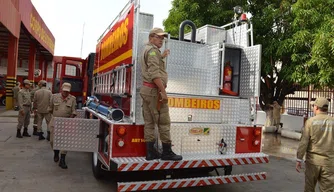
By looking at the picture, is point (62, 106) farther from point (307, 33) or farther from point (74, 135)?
point (307, 33)

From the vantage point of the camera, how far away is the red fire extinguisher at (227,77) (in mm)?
5691

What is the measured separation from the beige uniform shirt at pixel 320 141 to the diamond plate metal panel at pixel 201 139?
1.23 meters

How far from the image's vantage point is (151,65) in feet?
13.6

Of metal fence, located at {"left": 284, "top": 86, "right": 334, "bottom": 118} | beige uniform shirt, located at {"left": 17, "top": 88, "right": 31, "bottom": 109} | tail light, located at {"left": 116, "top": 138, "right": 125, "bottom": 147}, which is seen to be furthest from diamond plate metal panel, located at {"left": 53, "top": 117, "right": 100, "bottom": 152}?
metal fence, located at {"left": 284, "top": 86, "right": 334, "bottom": 118}

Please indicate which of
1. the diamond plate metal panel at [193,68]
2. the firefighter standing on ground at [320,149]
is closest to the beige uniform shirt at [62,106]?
the diamond plate metal panel at [193,68]

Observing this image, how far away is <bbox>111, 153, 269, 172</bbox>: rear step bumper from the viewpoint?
13.3 ft

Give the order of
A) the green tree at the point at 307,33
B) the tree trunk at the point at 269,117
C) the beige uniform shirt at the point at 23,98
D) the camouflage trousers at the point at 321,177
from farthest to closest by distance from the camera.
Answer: the tree trunk at the point at 269,117 → the green tree at the point at 307,33 → the beige uniform shirt at the point at 23,98 → the camouflage trousers at the point at 321,177

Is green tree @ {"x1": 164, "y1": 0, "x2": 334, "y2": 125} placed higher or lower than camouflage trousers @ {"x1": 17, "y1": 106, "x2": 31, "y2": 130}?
higher

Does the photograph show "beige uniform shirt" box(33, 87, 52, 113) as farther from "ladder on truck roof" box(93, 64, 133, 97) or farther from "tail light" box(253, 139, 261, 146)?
"tail light" box(253, 139, 261, 146)

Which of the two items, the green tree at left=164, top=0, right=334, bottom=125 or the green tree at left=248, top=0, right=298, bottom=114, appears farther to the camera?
the green tree at left=248, top=0, right=298, bottom=114

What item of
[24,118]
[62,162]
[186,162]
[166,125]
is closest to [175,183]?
[186,162]

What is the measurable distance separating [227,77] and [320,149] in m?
2.19

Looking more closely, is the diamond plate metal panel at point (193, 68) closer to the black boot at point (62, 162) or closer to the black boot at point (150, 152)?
the black boot at point (150, 152)

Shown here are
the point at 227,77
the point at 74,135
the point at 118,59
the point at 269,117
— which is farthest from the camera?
the point at 269,117
